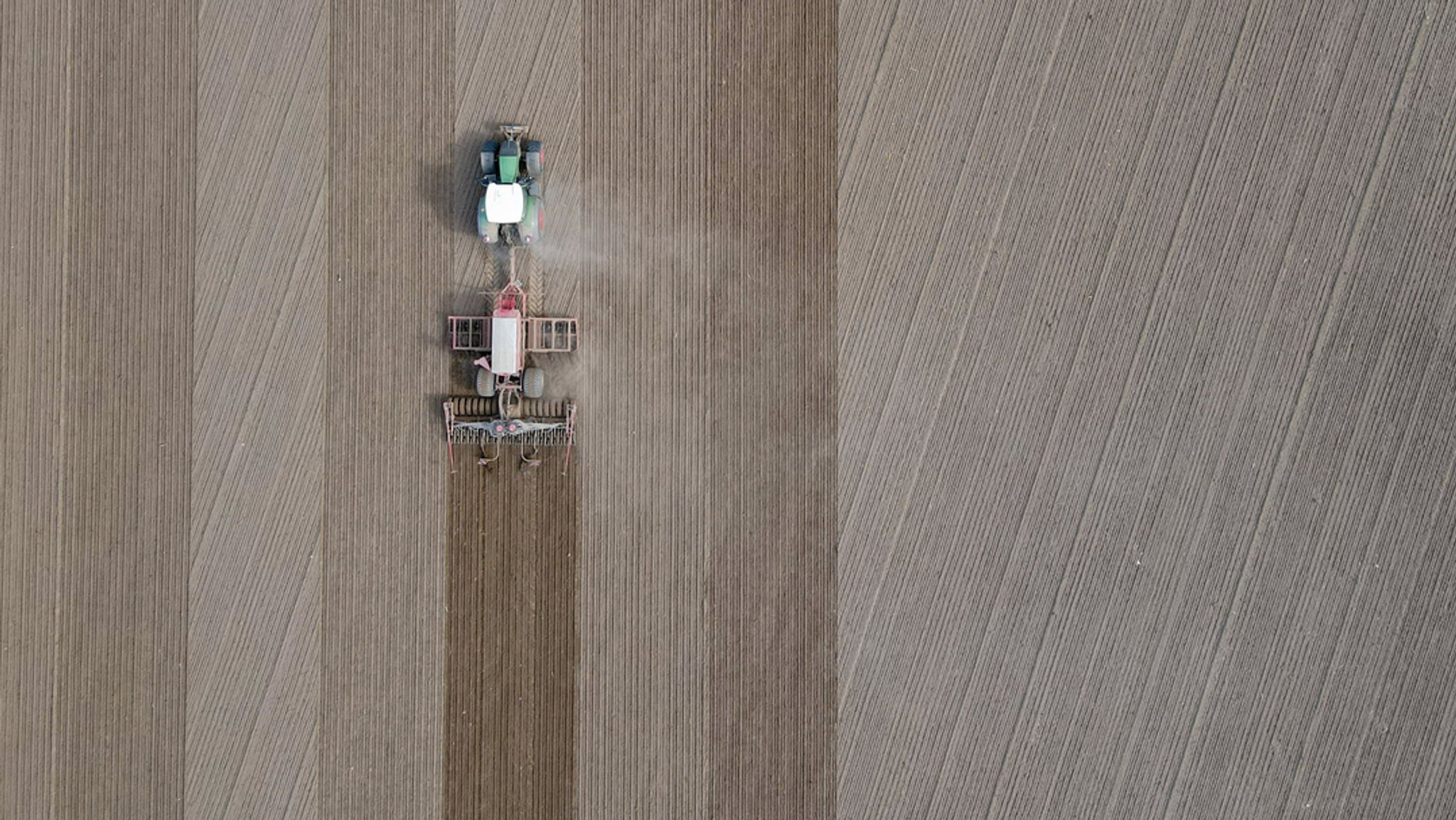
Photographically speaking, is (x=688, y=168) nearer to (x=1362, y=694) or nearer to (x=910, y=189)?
(x=910, y=189)

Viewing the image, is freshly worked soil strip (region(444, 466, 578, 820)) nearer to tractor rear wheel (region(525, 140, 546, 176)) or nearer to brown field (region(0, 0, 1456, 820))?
brown field (region(0, 0, 1456, 820))

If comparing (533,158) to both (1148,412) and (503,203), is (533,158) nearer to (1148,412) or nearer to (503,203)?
(503,203)

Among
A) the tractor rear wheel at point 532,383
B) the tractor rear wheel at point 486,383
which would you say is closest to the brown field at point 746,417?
the tractor rear wheel at point 532,383

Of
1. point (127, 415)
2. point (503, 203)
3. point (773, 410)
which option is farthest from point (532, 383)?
point (127, 415)

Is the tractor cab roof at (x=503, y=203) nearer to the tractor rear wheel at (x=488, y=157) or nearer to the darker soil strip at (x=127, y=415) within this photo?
the tractor rear wheel at (x=488, y=157)

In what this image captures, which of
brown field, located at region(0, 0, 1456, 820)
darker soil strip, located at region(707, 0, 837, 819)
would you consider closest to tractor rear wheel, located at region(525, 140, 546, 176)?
brown field, located at region(0, 0, 1456, 820)

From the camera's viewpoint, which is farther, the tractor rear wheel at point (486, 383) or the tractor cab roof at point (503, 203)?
the tractor rear wheel at point (486, 383)

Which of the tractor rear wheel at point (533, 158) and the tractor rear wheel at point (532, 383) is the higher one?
the tractor rear wheel at point (533, 158)

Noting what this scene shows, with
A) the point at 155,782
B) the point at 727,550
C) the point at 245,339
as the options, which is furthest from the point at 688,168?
the point at 155,782
